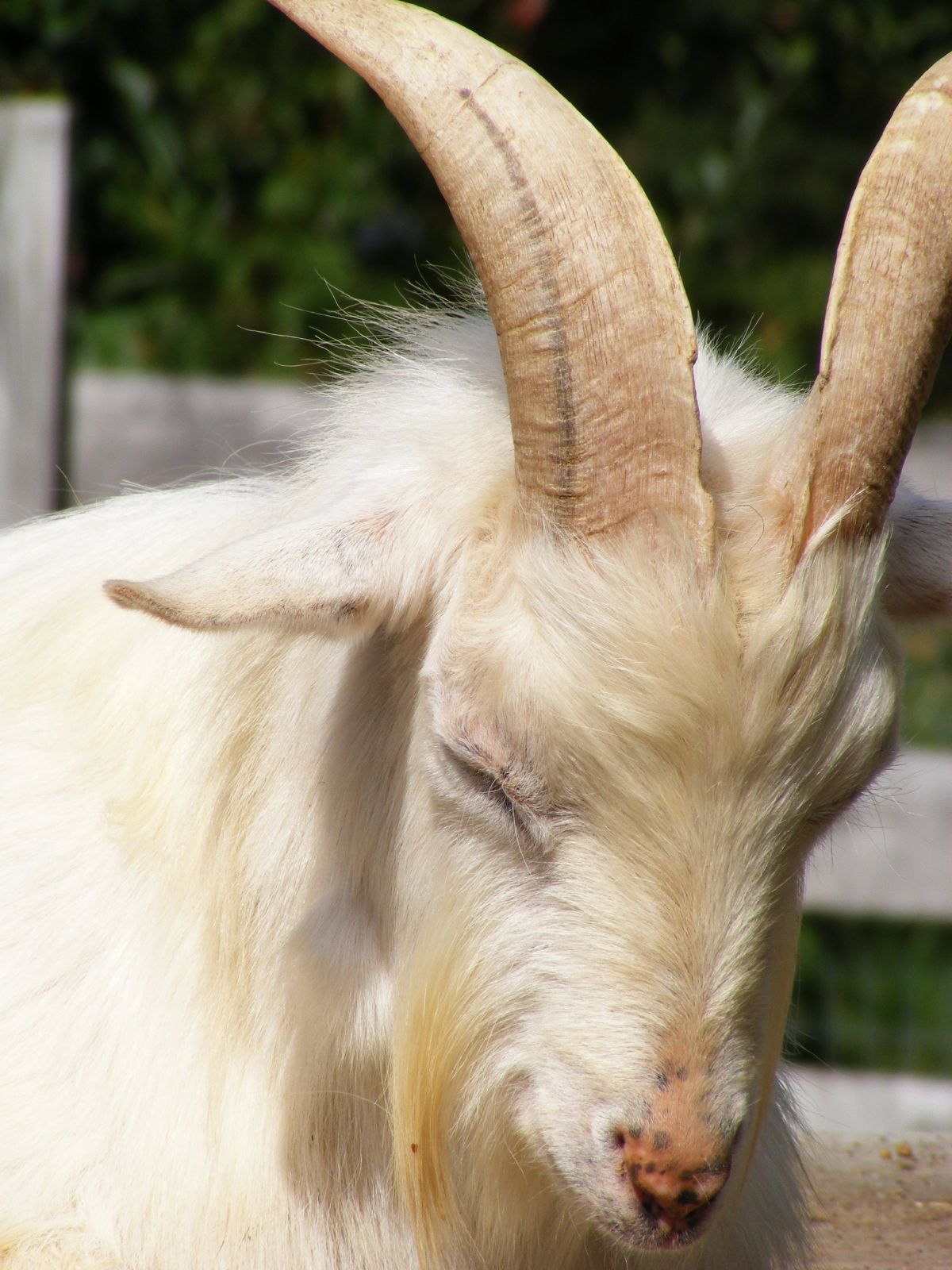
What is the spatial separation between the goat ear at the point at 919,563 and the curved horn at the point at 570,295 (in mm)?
578

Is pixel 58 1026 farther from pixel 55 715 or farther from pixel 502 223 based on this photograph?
pixel 502 223

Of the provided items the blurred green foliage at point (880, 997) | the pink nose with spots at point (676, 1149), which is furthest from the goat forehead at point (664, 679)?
the blurred green foliage at point (880, 997)

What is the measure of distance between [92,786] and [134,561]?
0.41 m

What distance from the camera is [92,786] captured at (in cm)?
277

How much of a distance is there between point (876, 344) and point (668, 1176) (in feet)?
3.69

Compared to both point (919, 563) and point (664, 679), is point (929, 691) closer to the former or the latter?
point (919, 563)

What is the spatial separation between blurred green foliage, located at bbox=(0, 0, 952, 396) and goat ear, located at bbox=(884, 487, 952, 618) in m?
4.88

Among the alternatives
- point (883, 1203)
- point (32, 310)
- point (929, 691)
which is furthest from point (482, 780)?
point (929, 691)

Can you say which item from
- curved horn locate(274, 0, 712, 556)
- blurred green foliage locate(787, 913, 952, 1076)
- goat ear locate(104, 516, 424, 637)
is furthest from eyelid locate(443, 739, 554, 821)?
blurred green foliage locate(787, 913, 952, 1076)

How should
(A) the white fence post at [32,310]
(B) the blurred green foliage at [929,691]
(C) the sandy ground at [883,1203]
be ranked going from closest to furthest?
(C) the sandy ground at [883,1203] → (A) the white fence post at [32,310] → (B) the blurred green foliage at [929,691]

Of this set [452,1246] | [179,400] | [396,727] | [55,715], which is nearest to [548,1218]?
[452,1246]

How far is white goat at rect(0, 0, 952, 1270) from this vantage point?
2.21 m

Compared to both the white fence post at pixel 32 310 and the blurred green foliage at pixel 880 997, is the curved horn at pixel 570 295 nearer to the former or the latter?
the white fence post at pixel 32 310

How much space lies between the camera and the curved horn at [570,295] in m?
2.21
